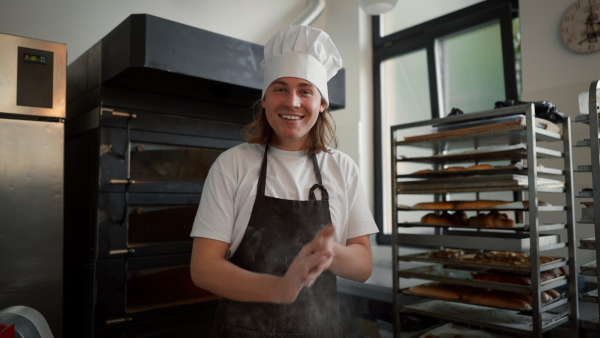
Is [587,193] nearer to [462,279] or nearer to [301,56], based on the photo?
[462,279]

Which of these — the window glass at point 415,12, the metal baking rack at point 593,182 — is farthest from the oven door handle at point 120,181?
the window glass at point 415,12

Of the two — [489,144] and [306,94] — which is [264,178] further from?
[489,144]

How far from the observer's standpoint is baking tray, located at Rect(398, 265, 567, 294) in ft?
7.11

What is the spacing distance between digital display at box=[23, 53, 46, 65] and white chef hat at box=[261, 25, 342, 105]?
1.29 meters

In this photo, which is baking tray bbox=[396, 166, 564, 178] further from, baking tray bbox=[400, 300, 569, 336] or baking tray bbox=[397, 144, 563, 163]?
baking tray bbox=[400, 300, 569, 336]

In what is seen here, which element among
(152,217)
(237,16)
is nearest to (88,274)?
(152,217)

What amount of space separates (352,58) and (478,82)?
1.22 m

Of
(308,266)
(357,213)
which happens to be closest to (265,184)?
(357,213)

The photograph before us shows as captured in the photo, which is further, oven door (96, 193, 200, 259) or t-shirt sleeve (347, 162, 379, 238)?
oven door (96, 193, 200, 259)

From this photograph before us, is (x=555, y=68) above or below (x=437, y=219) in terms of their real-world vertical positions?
above

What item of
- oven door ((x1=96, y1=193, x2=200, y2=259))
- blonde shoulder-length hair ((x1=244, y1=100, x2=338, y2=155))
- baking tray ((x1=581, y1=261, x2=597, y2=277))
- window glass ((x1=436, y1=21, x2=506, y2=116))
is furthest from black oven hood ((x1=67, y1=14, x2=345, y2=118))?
window glass ((x1=436, y1=21, x2=506, y2=116))

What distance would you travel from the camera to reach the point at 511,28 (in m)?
3.25

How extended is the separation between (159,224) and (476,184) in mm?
1774

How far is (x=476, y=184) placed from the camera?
2.38 metres
